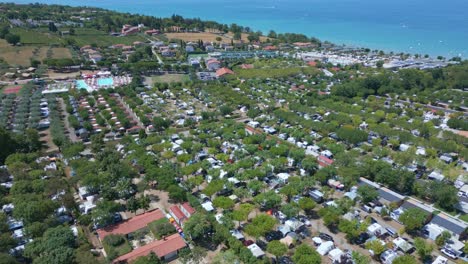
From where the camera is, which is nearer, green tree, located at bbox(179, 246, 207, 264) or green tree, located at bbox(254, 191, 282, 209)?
green tree, located at bbox(179, 246, 207, 264)

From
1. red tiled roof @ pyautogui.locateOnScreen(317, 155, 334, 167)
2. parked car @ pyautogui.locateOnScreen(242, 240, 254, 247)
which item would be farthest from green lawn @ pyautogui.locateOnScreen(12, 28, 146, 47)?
parked car @ pyautogui.locateOnScreen(242, 240, 254, 247)

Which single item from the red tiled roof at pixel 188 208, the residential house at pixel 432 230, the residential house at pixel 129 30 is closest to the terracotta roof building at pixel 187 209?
the red tiled roof at pixel 188 208

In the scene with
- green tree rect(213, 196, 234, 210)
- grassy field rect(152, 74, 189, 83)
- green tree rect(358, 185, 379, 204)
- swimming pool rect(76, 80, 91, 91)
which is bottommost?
green tree rect(213, 196, 234, 210)

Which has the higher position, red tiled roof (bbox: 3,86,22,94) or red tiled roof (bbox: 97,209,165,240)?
red tiled roof (bbox: 3,86,22,94)

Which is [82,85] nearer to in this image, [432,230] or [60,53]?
[60,53]

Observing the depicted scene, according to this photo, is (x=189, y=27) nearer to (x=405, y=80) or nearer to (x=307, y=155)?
(x=405, y=80)

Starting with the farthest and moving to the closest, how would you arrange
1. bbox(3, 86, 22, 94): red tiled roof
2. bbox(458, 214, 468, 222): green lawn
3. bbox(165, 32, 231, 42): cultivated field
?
bbox(165, 32, 231, 42): cultivated field
bbox(3, 86, 22, 94): red tiled roof
bbox(458, 214, 468, 222): green lawn

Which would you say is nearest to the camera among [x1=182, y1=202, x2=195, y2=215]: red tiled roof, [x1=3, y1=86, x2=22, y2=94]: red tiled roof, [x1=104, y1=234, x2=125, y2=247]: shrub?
[x1=104, y1=234, x2=125, y2=247]: shrub

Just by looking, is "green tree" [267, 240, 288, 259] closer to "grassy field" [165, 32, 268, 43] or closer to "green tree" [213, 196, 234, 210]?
"green tree" [213, 196, 234, 210]
